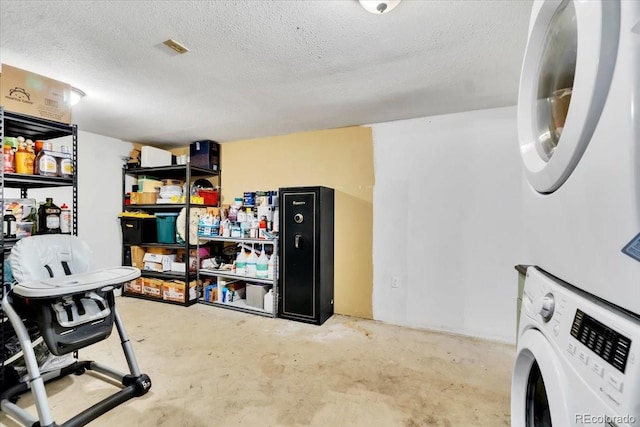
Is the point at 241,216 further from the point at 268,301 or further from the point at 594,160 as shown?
the point at 594,160

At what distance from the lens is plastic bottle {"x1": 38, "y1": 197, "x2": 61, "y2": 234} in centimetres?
191

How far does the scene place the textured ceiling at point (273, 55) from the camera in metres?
1.41

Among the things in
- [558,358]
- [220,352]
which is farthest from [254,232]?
[558,358]

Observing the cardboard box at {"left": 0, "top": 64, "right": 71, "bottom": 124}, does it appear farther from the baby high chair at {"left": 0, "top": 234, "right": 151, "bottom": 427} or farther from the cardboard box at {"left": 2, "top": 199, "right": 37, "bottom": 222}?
the baby high chair at {"left": 0, "top": 234, "right": 151, "bottom": 427}

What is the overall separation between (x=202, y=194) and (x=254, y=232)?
1067mm

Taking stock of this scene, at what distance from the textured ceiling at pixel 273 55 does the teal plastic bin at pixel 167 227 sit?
142 cm

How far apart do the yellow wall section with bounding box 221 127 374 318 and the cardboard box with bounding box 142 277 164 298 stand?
6.76ft

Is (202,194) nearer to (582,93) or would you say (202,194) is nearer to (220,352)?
(220,352)

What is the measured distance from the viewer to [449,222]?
2.79 m

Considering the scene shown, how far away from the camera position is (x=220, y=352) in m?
2.36

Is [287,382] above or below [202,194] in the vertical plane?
below

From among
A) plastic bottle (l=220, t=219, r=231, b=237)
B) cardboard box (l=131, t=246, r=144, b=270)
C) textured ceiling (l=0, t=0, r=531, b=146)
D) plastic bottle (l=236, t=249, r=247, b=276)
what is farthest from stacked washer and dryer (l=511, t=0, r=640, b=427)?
cardboard box (l=131, t=246, r=144, b=270)

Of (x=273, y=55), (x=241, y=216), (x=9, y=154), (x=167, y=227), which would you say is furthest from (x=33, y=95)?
(x=167, y=227)

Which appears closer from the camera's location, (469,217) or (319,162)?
(469,217)
